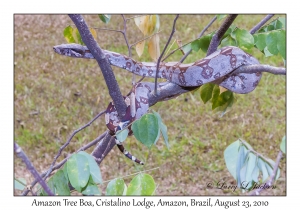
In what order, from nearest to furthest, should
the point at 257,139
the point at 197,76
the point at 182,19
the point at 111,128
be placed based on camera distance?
the point at 111,128 → the point at 197,76 → the point at 257,139 → the point at 182,19

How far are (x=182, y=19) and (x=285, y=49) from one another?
4414 mm

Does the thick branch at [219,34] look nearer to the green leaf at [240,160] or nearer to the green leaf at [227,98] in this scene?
the green leaf at [227,98]

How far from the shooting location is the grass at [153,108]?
3.74 m

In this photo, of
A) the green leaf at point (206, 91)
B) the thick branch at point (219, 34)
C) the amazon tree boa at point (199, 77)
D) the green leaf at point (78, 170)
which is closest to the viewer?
the green leaf at point (78, 170)

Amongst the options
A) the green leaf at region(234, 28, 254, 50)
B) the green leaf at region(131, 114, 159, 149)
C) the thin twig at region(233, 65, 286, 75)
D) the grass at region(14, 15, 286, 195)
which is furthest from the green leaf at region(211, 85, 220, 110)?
the grass at region(14, 15, 286, 195)

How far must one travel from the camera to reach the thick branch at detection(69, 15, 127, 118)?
1358 millimetres

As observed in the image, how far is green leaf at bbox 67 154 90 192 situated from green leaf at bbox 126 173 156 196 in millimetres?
126

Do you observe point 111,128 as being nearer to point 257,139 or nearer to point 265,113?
point 257,139

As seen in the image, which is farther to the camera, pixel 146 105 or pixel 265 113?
pixel 265 113

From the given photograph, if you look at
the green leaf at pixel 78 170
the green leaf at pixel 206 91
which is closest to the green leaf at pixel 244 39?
the green leaf at pixel 206 91

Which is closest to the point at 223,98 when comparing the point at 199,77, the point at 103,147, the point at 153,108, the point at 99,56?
the point at 199,77

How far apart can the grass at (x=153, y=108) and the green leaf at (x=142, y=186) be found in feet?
8.10

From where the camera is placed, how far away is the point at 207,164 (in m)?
3.76
